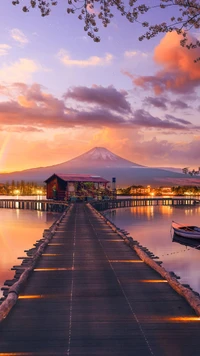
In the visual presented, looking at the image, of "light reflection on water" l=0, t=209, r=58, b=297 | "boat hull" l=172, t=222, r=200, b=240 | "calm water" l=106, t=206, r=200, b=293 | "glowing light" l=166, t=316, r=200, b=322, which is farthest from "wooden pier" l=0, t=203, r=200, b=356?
"boat hull" l=172, t=222, r=200, b=240

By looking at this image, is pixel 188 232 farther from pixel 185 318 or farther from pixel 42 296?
pixel 185 318

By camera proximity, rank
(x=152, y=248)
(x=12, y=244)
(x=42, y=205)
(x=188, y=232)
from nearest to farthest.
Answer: (x=152, y=248), (x=188, y=232), (x=12, y=244), (x=42, y=205)

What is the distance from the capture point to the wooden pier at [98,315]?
1000cm

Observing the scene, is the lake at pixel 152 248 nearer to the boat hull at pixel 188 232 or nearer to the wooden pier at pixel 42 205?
the boat hull at pixel 188 232

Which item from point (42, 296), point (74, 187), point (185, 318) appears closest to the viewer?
point (185, 318)

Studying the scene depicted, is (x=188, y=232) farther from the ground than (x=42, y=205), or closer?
closer

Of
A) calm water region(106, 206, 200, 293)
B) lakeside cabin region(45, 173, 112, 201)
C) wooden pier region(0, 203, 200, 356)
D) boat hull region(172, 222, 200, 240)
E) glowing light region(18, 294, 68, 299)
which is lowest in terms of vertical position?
calm water region(106, 206, 200, 293)

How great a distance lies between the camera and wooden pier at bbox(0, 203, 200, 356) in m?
10.0

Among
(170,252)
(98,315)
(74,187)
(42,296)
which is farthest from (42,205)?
(98,315)

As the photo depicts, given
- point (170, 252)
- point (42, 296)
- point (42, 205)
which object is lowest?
point (170, 252)

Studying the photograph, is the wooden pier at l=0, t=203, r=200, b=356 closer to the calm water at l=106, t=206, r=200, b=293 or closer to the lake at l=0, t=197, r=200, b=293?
the lake at l=0, t=197, r=200, b=293

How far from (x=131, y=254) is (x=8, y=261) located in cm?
1670

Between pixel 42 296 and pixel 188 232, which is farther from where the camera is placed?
pixel 188 232

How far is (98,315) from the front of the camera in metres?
12.3
